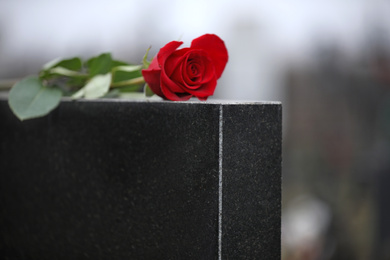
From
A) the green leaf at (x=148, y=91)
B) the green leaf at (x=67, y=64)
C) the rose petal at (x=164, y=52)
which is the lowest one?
the green leaf at (x=148, y=91)

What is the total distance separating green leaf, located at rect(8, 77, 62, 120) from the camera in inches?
25.4

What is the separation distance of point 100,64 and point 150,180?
27 cm

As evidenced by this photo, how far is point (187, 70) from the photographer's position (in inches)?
20.9

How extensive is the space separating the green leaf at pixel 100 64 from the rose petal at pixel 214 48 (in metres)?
0.23

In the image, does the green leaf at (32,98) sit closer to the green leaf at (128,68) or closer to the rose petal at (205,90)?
the green leaf at (128,68)

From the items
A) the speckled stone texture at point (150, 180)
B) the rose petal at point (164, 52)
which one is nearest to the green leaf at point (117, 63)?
the speckled stone texture at point (150, 180)

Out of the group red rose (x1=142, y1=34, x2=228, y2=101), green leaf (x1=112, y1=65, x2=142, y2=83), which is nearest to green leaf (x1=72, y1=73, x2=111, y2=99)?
green leaf (x1=112, y1=65, x2=142, y2=83)

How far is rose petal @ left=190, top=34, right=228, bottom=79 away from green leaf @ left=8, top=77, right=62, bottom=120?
242 mm

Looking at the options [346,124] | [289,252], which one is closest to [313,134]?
[346,124]

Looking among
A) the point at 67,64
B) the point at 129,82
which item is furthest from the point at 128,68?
the point at 67,64

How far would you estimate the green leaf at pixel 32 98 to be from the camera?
645 millimetres

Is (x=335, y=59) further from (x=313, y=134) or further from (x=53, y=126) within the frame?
(x=53, y=126)

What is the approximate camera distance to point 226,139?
1.56 feet

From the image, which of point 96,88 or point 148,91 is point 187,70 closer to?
point 148,91
